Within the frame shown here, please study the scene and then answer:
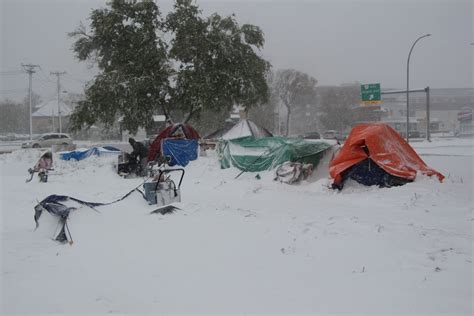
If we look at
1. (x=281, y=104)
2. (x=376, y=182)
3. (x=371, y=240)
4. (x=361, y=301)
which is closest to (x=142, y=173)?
(x=376, y=182)

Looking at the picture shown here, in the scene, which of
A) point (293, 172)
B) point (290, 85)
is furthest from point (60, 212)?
point (290, 85)

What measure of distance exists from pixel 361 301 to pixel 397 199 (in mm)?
6290

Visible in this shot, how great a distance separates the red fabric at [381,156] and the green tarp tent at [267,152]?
174 centimetres

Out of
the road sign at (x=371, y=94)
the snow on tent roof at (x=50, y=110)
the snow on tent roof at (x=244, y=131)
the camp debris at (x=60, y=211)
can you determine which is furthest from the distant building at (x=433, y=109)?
the camp debris at (x=60, y=211)

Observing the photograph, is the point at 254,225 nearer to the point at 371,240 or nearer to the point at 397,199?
the point at 371,240

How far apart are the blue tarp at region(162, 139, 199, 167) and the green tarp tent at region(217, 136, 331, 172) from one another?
224cm

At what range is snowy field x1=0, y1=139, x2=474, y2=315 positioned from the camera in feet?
15.7

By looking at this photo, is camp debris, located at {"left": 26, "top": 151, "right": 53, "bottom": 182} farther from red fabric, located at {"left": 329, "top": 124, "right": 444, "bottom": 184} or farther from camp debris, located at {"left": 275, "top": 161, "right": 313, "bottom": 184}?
red fabric, located at {"left": 329, "top": 124, "right": 444, "bottom": 184}

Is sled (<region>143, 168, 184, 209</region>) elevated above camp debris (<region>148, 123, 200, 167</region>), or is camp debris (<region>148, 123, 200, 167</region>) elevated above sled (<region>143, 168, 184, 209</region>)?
camp debris (<region>148, 123, 200, 167</region>)

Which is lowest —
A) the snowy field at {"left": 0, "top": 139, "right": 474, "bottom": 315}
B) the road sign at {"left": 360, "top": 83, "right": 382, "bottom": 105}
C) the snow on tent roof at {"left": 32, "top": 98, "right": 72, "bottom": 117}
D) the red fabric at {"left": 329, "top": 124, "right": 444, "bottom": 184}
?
the snowy field at {"left": 0, "top": 139, "right": 474, "bottom": 315}

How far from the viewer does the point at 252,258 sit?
6133mm

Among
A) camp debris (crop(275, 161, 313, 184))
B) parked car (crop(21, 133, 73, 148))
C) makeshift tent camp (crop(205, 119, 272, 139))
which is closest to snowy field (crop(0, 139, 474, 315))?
camp debris (crop(275, 161, 313, 184))

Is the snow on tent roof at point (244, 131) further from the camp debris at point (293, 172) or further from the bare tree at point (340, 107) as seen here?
the bare tree at point (340, 107)

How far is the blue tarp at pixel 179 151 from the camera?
18891 millimetres
